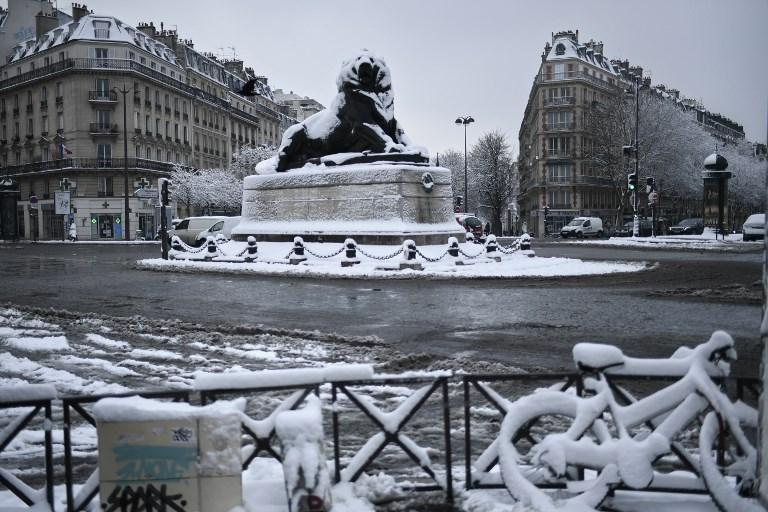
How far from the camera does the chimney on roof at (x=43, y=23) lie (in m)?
60.9

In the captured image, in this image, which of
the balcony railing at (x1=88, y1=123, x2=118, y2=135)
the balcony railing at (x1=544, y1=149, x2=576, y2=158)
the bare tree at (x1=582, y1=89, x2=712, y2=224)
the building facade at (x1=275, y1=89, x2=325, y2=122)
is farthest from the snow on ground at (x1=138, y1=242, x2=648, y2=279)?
the building facade at (x1=275, y1=89, x2=325, y2=122)

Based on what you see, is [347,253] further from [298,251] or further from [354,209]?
[354,209]

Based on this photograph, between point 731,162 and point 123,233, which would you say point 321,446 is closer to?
point 123,233

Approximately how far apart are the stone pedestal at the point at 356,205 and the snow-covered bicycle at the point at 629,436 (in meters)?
16.1

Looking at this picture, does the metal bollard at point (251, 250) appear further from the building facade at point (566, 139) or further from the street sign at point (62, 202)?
the building facade at point (566, 139)

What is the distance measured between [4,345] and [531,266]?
13267 millimetres

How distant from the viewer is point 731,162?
229 ft

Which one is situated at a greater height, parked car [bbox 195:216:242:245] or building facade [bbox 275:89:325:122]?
building facade [bbox 275:89:325:122]

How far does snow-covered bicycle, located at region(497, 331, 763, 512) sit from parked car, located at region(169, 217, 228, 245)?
28.7 m

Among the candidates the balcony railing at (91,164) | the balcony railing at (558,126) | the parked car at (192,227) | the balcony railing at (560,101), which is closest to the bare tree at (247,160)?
the balcony railing at (91,164)

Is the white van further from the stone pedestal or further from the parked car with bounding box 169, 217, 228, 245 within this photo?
the stone pedestal

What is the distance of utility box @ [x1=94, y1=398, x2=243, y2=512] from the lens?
3145mm

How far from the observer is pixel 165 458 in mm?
3168

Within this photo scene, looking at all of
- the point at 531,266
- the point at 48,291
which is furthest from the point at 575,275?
the point at 48,291
